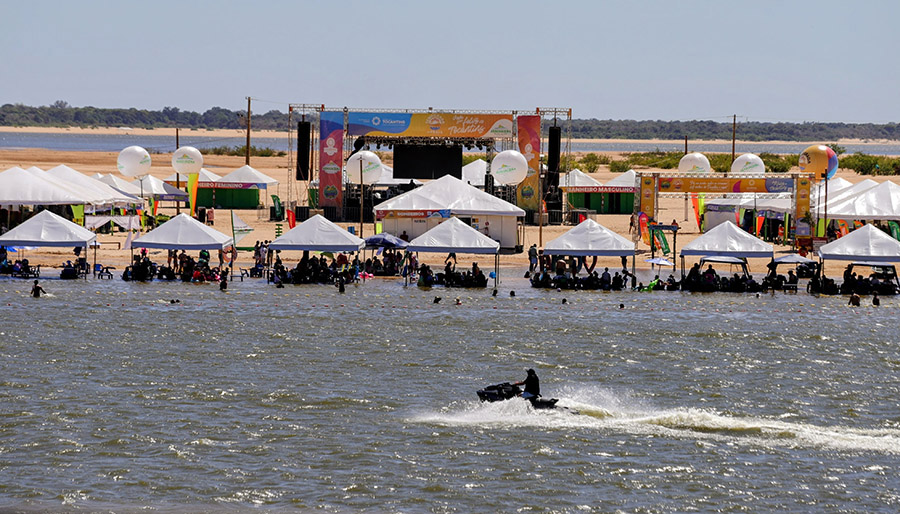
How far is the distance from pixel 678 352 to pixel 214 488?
1422 cm

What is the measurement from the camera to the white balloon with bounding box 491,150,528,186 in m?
50.7

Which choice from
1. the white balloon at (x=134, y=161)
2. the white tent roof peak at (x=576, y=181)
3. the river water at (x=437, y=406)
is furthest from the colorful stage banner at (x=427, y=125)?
the river water at (x=437, y=406)

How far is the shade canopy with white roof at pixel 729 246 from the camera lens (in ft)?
119

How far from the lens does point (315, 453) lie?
18.8 m

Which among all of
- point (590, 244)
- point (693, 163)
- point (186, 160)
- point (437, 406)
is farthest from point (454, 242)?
point (693, 163)

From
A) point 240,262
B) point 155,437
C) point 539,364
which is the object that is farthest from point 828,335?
point 240,262

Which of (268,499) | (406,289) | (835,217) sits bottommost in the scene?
(268,499)

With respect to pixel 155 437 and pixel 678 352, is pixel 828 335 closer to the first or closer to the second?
pixel 678 352

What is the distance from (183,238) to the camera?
3600cm

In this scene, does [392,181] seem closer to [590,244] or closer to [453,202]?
[453,202]

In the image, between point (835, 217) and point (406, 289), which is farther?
point (835, 217)

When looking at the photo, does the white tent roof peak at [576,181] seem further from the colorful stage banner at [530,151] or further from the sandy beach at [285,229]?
the colorful stage banner at [530,151]

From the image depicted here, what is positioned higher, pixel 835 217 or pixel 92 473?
pixel 835 217

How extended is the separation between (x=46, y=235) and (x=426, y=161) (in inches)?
1100
